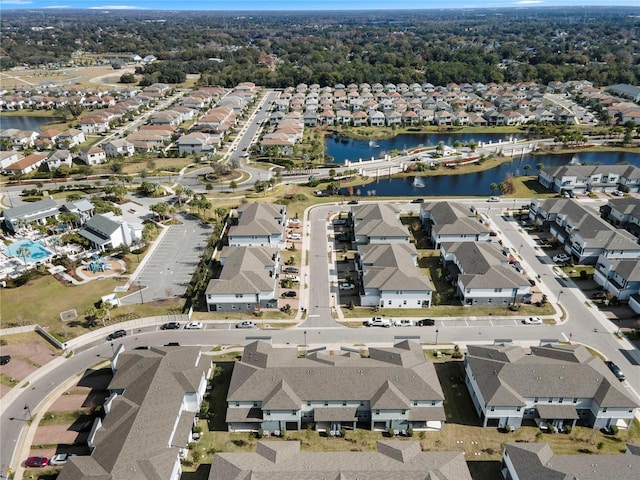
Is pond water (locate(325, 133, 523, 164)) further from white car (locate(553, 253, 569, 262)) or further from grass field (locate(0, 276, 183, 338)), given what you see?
grass field (locate(0, 276, 183, 338))

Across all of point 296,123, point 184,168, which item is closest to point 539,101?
point 296,123

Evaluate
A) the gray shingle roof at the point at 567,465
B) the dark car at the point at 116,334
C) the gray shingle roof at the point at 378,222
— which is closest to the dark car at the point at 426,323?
the gray shingle roof at the point at 378,222

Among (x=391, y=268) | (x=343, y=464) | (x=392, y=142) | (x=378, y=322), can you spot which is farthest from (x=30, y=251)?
(x=392, y=142)

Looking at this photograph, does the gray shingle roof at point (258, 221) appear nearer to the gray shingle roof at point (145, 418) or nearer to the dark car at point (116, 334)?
the dark car at point (116, 334)

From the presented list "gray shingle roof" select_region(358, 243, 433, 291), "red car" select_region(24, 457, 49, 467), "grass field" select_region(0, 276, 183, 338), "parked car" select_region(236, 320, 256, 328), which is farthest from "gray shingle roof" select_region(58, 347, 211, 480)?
"gray shingle roof" select_region(358, 243, 433, 291)

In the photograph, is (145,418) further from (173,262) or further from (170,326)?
(173,262)

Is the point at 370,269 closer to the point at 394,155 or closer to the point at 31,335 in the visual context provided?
the point at 31,335

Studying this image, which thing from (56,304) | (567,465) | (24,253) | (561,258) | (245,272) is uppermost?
(567,465)
